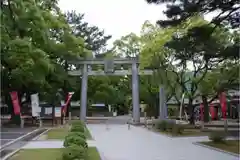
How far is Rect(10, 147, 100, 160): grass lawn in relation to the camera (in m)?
12.1

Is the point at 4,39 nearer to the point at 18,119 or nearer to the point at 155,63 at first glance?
the point at 18,119

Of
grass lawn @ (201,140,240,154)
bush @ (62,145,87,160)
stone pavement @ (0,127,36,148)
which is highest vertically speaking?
bush @ (62,145,87,160)

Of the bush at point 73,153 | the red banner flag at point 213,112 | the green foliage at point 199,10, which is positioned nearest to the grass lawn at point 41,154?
the bush at point 73,153

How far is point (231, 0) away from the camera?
37.8 ft

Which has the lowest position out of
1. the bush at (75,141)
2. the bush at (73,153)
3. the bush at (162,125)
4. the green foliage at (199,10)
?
the bush at (162,125)

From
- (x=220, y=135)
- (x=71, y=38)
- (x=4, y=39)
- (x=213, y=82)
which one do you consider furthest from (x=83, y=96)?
(x=220, y=135)

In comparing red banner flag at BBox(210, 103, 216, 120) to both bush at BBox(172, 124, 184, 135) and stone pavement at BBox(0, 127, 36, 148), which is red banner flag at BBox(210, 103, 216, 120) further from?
stone pavement at BBox(0, 127, 36, 148)

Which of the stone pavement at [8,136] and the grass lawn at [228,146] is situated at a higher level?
the stone pavement at [8,136]

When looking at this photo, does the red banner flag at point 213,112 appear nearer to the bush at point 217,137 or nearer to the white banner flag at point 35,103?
the white banner flag at point 35,103

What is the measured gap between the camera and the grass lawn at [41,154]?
39.7ft

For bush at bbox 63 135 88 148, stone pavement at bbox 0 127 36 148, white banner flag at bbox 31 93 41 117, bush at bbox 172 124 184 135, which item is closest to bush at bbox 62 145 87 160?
bush at bbox 63 135 88 148

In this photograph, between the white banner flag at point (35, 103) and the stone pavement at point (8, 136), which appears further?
the white banner flag at point (35, 103)

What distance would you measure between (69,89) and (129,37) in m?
9.12

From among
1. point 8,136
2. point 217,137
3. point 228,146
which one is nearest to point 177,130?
point 217,137
